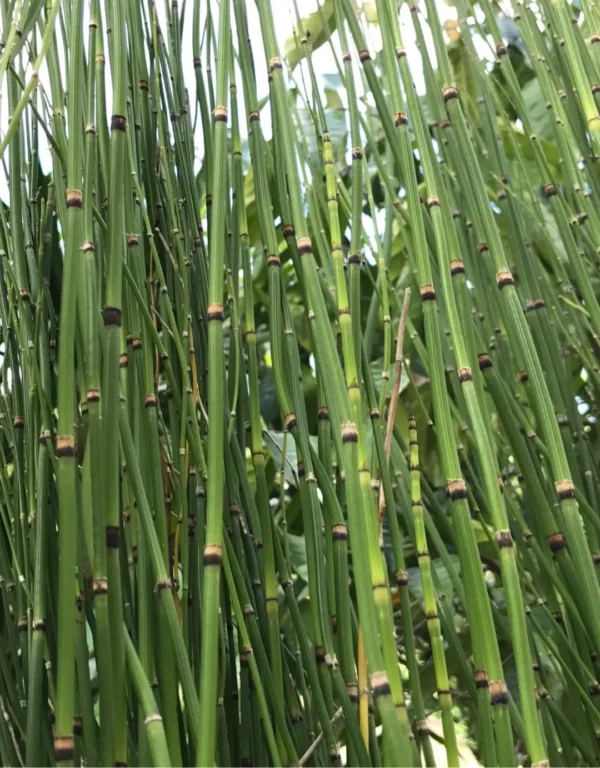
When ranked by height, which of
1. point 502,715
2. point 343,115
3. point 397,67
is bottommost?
point 502,715

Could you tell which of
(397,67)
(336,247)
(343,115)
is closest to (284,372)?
(336,247)

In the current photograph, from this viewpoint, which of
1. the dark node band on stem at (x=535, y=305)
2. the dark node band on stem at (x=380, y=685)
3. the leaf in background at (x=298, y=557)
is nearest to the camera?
the dark node band on stem at (x=380, y=685)

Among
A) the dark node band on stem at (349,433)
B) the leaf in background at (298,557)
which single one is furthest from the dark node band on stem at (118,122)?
the leaf in background at (298,557)

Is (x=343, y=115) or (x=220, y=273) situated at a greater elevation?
(x=343, y=115)

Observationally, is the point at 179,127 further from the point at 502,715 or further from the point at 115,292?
the point at 502,715

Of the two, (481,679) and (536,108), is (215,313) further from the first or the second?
(536,108)

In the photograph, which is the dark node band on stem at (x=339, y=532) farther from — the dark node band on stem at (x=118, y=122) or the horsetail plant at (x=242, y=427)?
the dark node band on stem at (x=118, y=122)

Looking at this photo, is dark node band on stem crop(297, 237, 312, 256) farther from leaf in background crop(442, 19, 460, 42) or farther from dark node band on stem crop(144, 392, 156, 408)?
leaf in background crop(442, 19, 460, 42)
